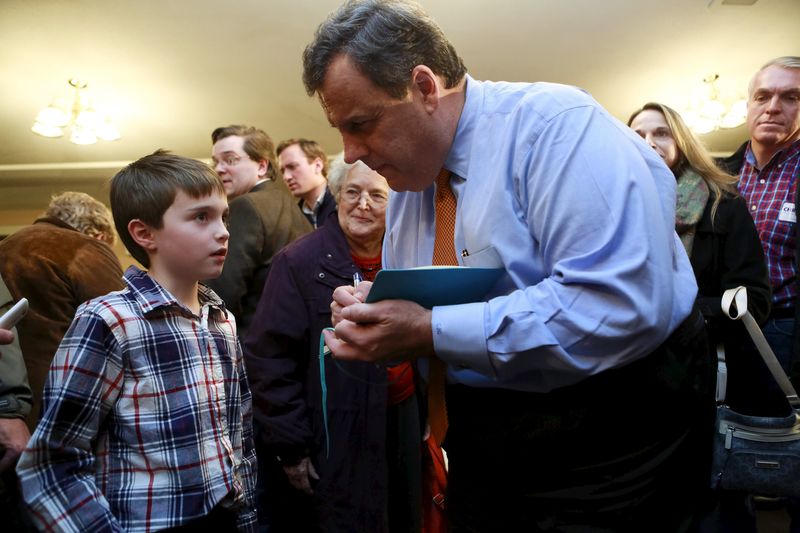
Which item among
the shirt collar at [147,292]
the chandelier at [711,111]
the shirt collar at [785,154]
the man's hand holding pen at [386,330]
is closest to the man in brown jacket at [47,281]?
the shirt collar at [147,292]

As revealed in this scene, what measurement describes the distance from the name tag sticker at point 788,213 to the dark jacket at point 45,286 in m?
2.44

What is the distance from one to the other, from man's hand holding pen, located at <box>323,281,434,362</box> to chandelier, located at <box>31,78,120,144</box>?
18.1ft

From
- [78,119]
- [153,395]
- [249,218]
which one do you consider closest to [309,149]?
[249,218]

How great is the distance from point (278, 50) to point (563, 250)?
16.2ft

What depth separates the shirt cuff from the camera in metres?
0.88

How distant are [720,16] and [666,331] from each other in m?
4.82

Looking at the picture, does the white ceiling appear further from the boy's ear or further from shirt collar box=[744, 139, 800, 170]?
the boy's ear

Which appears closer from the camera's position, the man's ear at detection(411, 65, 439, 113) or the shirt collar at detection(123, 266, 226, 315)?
the man's ear at detection(411, 65, 439, 113)

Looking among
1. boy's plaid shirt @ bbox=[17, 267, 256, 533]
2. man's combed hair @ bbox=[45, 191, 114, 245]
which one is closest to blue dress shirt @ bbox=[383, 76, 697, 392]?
boy's plaid shirt @ bbox=[17, 267, 256, 533]

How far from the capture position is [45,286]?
2113 millimetres

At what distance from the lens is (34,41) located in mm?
5020

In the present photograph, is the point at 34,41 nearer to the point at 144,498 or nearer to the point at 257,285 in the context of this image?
the point at 257,285

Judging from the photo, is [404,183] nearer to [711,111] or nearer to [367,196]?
[367,196]

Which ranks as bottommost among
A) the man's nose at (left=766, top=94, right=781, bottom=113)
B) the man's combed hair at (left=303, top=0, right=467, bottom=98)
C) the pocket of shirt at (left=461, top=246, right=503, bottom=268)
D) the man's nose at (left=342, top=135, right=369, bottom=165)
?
the pocket of shirt at (left=461, top=246, right=503, bottom=268)
